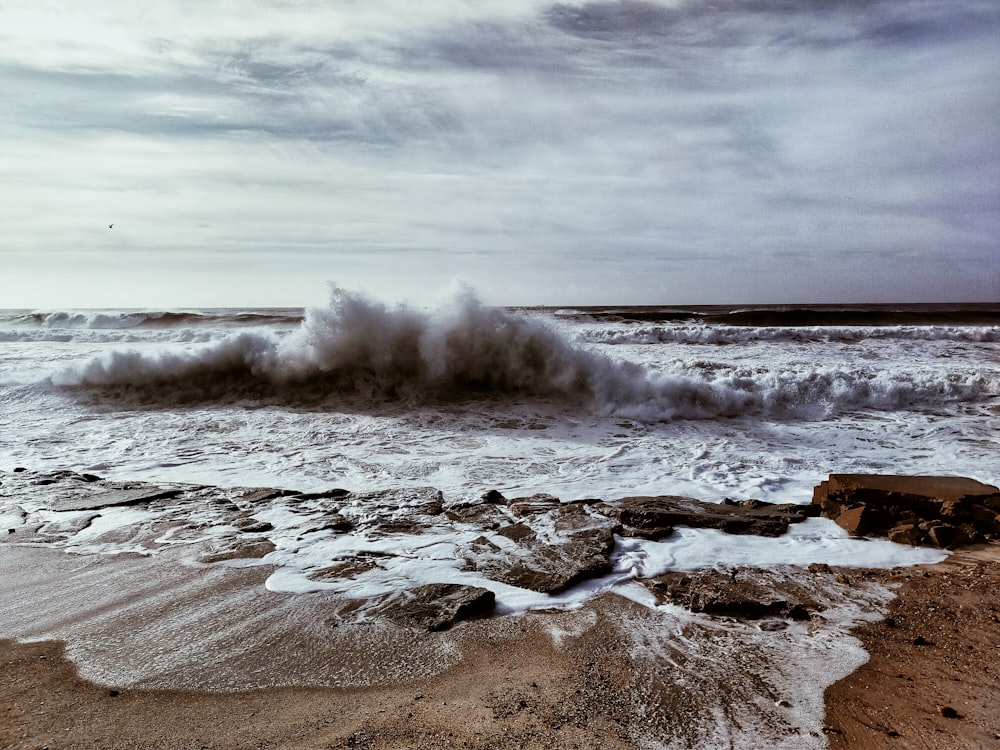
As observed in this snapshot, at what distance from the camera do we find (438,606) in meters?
3.24

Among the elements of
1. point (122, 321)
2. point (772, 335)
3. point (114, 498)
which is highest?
point (772, 335)

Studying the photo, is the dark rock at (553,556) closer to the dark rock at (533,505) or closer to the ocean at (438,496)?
the ocean at (438,496)

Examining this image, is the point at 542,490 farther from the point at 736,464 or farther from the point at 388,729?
the point at 388,729

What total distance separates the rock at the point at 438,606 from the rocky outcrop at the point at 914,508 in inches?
109

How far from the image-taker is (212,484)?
557cm

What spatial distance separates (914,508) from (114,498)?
6.29m

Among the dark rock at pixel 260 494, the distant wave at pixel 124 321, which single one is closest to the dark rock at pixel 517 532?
the dark rock at pixel 260 494

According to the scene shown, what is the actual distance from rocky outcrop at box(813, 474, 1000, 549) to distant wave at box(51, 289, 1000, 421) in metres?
3.90

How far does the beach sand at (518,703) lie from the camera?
2236mm

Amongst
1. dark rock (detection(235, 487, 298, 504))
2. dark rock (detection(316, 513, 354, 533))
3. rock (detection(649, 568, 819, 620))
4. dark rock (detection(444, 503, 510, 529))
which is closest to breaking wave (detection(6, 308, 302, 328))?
dark rock (detection(235, 487, 298, 504))

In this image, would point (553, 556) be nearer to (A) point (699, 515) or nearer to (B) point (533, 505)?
(B) point (533, 505)

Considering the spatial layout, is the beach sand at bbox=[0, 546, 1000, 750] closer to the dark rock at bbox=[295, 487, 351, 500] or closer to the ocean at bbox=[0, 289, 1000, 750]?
the ocean at bbox=[0, 289, 1000, 750]

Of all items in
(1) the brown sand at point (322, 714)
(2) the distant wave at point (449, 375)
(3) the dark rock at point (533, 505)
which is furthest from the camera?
(2) the distant wave at point (449, 375)

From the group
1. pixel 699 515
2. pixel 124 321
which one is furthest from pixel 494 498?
pixel 124 321
